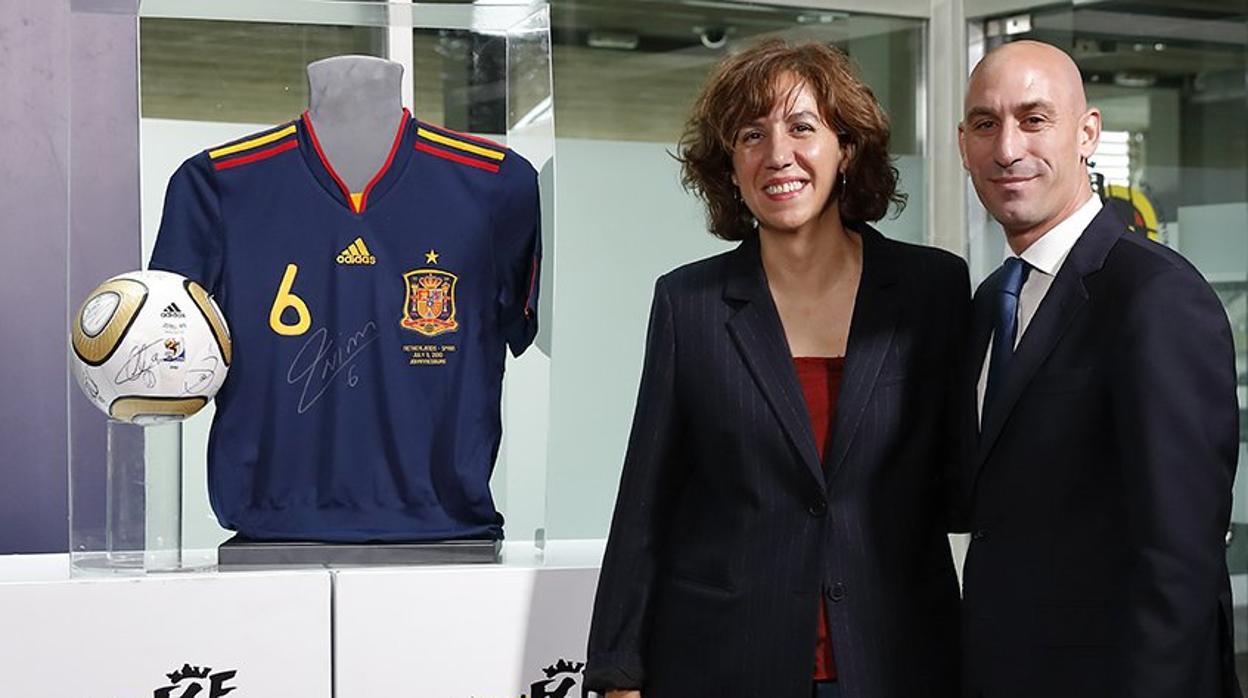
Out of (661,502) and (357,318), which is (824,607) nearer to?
(661,502)

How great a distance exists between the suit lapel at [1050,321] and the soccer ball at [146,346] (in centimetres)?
119

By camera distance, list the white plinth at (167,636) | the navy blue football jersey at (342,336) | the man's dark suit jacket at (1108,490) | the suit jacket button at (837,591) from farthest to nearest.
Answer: the navy blue football jersey at (342,336) → the white plinth at (167,636) → the suit jacket button at (837,591) → the man's dark suit jacket at (1108,490)

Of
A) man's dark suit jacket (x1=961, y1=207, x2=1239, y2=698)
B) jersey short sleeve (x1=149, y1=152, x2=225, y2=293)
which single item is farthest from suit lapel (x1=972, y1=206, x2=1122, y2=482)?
jersey short sleeve (x1=149, y1=152, x2=225, y2=293)

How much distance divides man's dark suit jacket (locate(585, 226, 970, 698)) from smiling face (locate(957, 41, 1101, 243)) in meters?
0.21

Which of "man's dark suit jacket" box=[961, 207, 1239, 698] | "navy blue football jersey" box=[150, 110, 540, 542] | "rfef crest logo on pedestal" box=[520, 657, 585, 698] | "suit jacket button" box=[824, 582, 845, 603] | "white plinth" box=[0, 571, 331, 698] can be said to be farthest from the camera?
"navy blue football jersey" box=[150, 110, 540, 542]

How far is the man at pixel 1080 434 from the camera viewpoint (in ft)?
6.02

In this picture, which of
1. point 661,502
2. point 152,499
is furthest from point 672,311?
point 152,499

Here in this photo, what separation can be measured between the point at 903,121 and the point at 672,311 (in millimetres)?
3032

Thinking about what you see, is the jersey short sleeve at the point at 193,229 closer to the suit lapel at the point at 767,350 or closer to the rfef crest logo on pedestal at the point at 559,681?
the rfef crest logo on pedestal at the point at 559,681

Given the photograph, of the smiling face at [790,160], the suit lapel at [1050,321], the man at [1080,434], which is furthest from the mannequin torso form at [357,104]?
the suit lapel at [1050,321]

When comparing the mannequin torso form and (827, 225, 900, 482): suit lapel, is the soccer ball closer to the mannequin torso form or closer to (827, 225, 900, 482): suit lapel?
the mannequin torso form

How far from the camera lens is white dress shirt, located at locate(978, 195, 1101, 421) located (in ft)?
6.81

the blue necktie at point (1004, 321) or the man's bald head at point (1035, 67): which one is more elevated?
the man's bald head at point (1035, 67)

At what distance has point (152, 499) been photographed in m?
2.62
